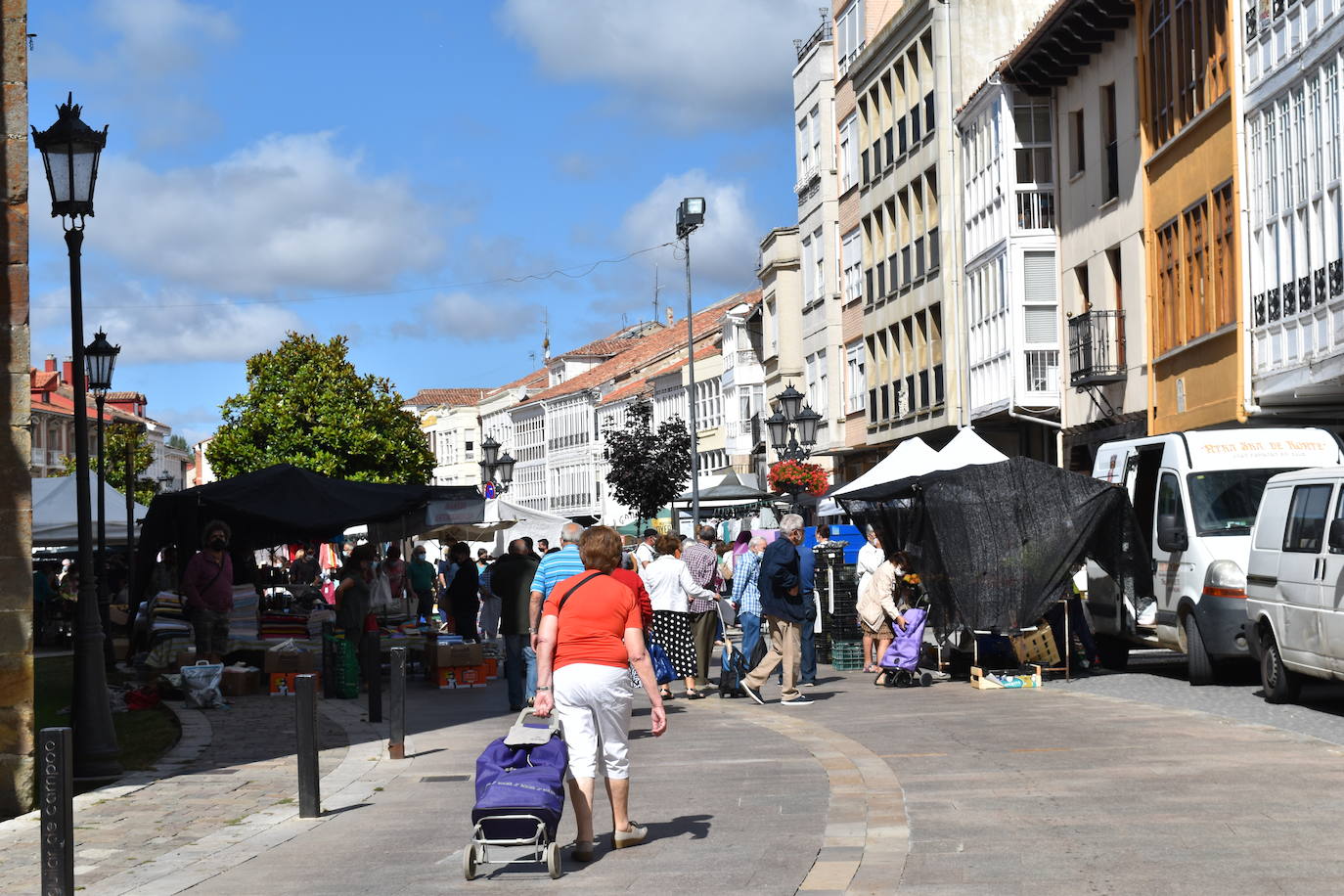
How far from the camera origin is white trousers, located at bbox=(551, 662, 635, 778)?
965 cm

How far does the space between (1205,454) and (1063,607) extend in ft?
8.81

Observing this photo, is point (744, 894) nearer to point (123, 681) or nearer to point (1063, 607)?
point (1063, 607)

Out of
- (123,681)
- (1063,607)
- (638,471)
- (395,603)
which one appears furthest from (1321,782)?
(638,471)

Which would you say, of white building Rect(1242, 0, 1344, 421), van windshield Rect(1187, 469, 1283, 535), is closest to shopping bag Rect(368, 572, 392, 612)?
van windshield Rect(1187, 469, 1283, 535)

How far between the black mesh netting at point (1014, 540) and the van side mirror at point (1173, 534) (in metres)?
1.10

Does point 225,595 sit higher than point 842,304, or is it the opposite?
point 842,304

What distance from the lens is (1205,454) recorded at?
20.4 m

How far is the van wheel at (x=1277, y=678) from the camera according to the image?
16.9 metres

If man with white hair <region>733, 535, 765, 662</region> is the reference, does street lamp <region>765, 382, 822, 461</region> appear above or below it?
above

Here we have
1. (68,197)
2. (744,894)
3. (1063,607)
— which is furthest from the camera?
(1063,607)

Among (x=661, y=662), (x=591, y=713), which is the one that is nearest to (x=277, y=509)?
(x=661, y=662)

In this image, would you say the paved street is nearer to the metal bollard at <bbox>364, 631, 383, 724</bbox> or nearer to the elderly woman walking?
the metal bollard at <bbox>364, 631, 383, 724</bbox>

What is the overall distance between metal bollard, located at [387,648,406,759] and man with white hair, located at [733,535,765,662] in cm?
660

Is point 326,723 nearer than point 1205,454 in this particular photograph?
Yes
